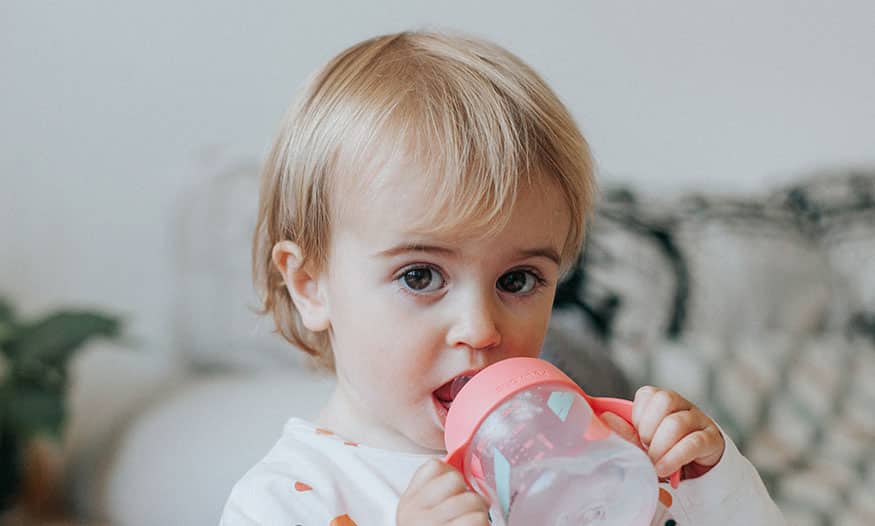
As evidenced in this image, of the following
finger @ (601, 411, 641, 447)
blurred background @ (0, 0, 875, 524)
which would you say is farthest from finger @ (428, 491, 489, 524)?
blurred background @ (0, 0, 875, 524)

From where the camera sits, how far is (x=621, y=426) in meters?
0.74

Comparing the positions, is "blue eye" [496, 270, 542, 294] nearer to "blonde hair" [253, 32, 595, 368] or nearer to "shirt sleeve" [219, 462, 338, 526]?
"blonde hair" [253, 32, 595, 368]

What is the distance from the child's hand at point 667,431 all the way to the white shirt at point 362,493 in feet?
0.20

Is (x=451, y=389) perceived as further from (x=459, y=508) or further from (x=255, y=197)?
(x=255, y=197)

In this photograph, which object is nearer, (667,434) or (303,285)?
(667,434)

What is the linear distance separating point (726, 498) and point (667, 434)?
131mm

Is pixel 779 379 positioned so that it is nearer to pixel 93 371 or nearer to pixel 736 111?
pixel 736 111

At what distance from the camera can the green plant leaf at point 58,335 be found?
1.66 metres

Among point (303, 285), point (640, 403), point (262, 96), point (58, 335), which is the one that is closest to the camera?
point (640, 403)

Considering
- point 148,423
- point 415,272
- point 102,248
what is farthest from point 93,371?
point 415,272

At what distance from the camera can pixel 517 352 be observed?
79 cm

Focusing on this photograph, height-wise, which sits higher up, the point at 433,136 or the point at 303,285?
the point at 433,136

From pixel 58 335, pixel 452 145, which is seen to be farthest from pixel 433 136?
pixel 58 335

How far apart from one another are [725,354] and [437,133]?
3.63ft
